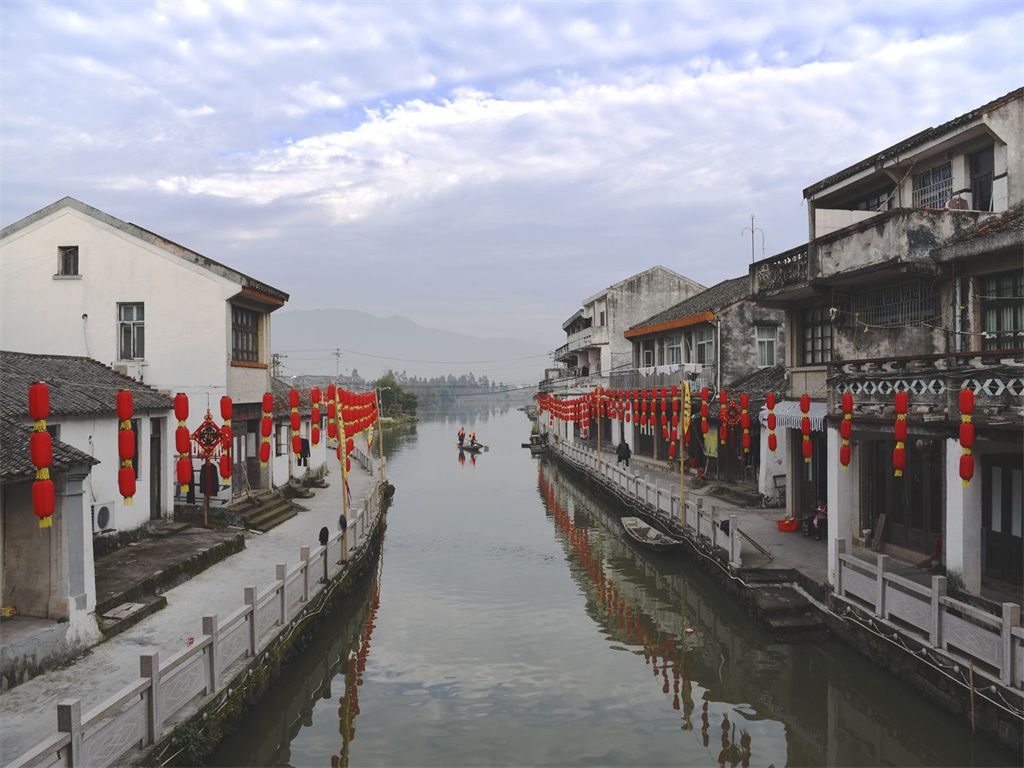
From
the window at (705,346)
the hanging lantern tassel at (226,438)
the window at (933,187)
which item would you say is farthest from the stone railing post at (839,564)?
the window at (705,346)

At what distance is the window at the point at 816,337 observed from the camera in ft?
63.8

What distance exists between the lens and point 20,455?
10758mm

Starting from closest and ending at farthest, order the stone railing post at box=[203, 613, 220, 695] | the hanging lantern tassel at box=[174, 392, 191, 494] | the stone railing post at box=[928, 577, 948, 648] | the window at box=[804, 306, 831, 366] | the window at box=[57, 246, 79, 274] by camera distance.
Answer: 1. the stone railing post at box=[203, 613, 220, 695]
2. the stone railing post at box=[928, 577, 948, 648]
3. the hanging lantern tassel at box=[174, 392, 191, 494]
4. the window at box=[804, 306, 831, 366]
5. the window at box=[57, 246, 79, 274]

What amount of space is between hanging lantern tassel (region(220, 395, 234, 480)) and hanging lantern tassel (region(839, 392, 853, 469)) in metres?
11.9

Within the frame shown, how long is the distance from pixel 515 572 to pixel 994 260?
1337 cm

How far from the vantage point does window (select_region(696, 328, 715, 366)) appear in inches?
1222

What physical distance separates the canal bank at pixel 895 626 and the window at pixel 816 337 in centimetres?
505

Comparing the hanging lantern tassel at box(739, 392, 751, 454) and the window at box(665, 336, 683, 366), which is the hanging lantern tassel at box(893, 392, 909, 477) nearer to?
the hanging lantern tassel at box(739, 392, 751, 454)

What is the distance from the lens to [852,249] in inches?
627

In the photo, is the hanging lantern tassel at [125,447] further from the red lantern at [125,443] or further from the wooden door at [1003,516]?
the wooden door at [1003,516]

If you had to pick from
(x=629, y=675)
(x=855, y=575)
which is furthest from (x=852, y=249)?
(x=629, y=675)

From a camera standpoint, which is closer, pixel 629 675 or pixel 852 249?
pixel 629 675

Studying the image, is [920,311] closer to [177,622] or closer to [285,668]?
[285,668]

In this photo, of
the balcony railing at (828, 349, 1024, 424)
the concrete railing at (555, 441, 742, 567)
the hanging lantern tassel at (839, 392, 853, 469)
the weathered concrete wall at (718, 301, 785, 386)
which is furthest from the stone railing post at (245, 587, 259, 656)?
the weathered concrete wall at (718, 301, 785, 386)
